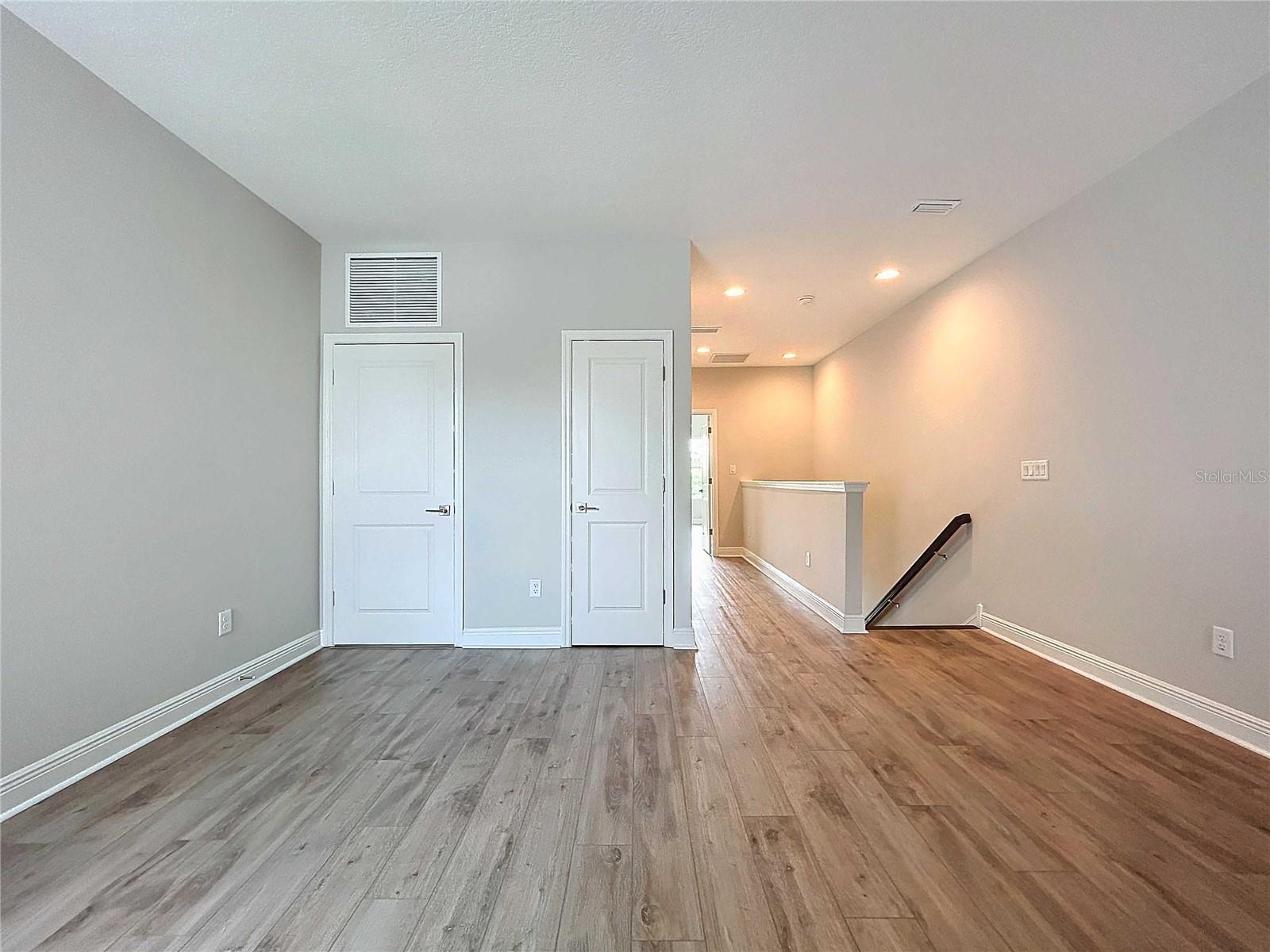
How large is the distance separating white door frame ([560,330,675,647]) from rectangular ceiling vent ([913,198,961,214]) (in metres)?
1.62

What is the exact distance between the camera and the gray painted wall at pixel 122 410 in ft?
6.90

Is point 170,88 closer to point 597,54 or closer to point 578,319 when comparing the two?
point 597,54

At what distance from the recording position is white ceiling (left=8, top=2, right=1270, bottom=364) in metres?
2.09

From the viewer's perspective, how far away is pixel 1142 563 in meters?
3.04

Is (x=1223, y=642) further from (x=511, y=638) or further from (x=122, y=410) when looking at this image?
(x=122, y=410)

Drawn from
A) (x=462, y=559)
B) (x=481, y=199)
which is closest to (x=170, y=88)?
(x=481, y=199)

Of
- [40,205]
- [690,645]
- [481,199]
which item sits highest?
[481,199]

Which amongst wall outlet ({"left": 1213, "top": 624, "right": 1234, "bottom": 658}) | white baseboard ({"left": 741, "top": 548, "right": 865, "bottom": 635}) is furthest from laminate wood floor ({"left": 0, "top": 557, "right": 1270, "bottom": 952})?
white baseboard ({"left": 741, "top": 548, "right": 865, "bottom": 635})

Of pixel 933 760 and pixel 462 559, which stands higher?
pixel 462 559

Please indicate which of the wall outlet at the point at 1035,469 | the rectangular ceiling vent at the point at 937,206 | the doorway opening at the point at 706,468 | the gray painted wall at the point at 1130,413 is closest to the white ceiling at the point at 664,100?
the rectangular ceiling vent at the point at 937,206

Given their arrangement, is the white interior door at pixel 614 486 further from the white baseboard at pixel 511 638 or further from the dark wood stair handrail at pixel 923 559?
the dark wood stair handrail at pixel 923 559

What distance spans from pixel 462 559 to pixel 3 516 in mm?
2283

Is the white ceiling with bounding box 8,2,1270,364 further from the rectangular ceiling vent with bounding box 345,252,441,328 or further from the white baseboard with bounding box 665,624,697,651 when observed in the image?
the white baseboard with bounding box 665,624,697,651

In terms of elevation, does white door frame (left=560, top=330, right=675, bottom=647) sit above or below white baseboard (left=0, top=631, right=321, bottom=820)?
above
